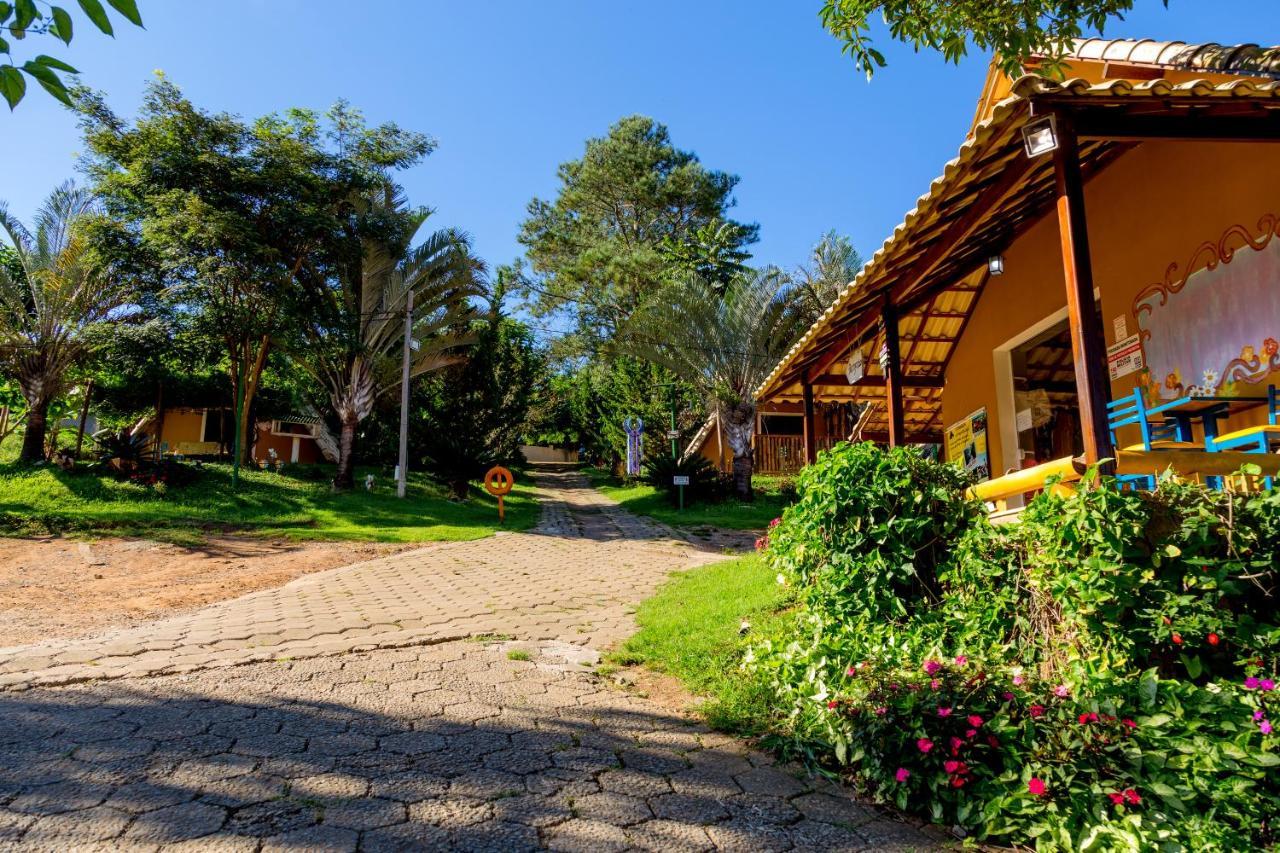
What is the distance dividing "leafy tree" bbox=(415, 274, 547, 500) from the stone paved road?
50.9 ft

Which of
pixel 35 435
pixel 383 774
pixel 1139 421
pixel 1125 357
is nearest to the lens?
pixel 383 774

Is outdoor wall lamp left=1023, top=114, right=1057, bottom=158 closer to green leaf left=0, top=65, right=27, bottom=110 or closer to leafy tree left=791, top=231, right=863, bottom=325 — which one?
green leaf left=0, top=65, right=27, bottom=110

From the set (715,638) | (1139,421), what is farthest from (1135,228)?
(715,638)

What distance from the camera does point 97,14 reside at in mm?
1798

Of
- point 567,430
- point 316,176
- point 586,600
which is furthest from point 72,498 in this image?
point 567,430

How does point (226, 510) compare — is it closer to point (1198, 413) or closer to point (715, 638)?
point (715, 638)

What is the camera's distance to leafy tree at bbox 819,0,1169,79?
467 cm

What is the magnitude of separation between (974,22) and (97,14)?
4.83m

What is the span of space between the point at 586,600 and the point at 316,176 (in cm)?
1574

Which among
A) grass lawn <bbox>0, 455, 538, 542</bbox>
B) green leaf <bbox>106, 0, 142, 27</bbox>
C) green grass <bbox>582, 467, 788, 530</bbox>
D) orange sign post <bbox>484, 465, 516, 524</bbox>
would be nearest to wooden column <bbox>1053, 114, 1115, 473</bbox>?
green leaf <bbox>106, 0, 142, 27</bbox>

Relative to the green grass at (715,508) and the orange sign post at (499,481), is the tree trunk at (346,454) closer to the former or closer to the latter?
the orange sign post at (499,481)

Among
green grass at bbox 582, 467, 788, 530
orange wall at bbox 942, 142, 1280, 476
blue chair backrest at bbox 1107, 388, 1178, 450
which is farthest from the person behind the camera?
green grass at bbox 582, 467, 788, 530

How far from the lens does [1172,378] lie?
18.5ft

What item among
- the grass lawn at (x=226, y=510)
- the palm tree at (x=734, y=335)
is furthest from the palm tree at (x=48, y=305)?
the palm tree at (x=734, y=335)
